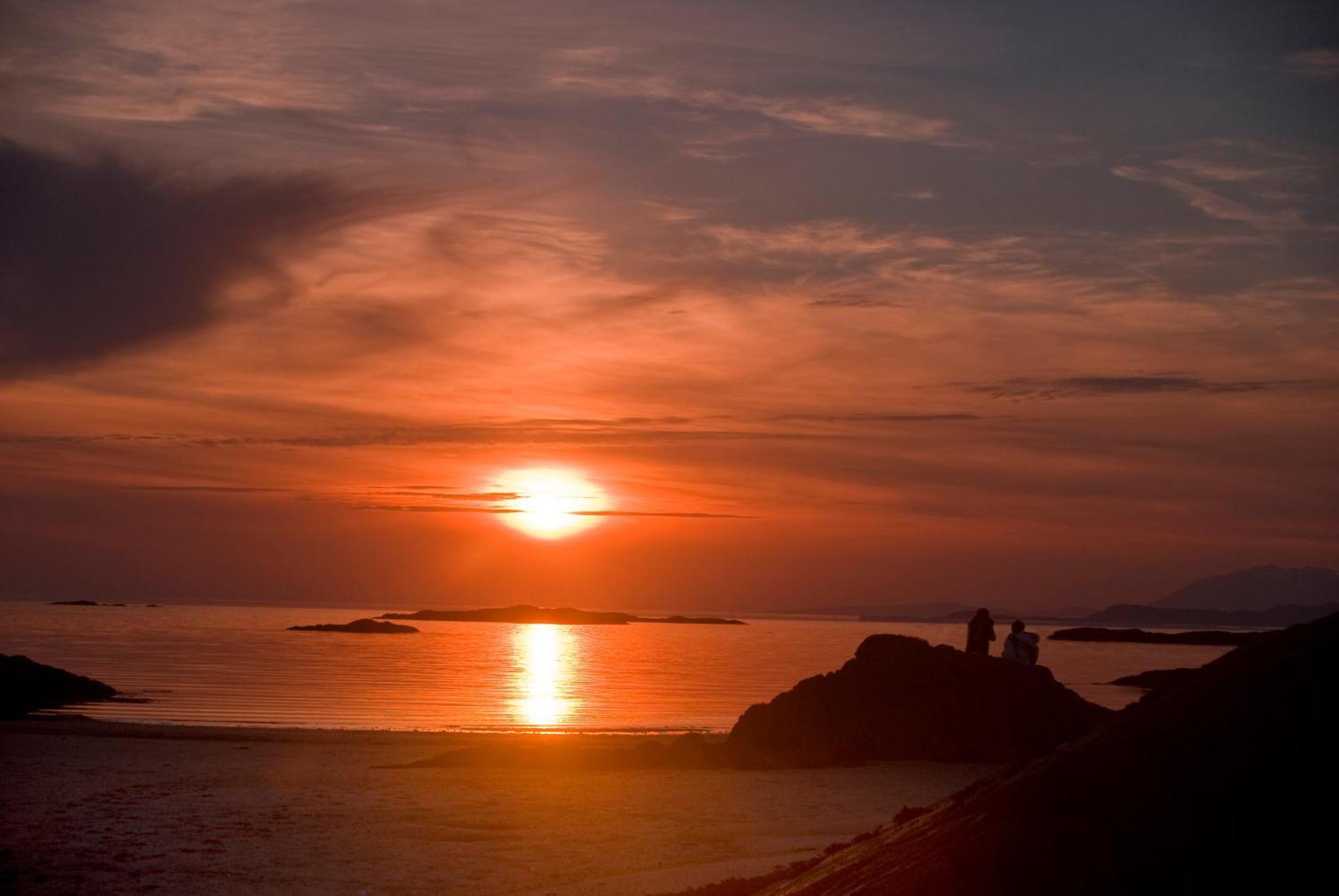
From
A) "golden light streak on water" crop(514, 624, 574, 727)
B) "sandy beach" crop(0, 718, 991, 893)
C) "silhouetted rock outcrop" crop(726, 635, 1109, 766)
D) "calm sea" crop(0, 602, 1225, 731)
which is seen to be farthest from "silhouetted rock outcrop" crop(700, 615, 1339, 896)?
"golden light streak on water" crop(514, 624, 574, 727)

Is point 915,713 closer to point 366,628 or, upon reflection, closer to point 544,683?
point 544,683

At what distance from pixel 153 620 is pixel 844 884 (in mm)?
149308

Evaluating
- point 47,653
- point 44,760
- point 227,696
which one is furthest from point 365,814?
point 47,653

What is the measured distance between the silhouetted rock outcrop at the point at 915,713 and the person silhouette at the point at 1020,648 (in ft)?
0.97

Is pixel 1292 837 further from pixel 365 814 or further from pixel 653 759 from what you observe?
pixel 653 759

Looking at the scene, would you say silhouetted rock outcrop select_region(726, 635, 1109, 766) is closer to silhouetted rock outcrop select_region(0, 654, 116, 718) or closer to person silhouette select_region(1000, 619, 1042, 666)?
person silhouette select_region(1000, 619, 1042, 666)

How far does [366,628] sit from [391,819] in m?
135

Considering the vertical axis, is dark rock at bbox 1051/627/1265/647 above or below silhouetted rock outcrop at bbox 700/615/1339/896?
above

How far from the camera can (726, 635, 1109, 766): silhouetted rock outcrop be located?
21.3 meters

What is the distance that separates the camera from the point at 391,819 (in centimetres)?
1512

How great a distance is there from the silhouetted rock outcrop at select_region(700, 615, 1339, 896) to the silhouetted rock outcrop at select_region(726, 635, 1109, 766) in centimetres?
1291

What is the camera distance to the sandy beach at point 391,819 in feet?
39.8

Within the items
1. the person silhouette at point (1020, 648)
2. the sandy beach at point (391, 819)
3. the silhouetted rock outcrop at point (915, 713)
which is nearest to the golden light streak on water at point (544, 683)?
the silhouetted rock outcrop at point (915, 713)

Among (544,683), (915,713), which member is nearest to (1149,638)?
(544,683)
